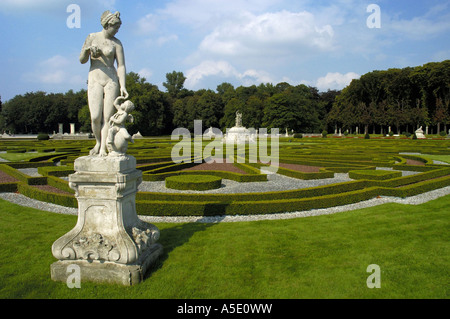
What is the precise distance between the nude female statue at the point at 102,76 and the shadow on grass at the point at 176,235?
2.17 m

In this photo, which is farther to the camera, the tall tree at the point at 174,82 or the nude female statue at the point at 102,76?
the tall tree at the point at 174,82

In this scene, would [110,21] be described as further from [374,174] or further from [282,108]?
[282,108]

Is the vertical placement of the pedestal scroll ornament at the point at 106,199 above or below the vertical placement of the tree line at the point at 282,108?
below

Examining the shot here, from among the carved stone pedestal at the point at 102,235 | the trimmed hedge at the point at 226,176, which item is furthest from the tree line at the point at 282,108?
the carved stone pedestal at the point at 102,235

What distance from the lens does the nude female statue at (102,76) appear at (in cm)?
532

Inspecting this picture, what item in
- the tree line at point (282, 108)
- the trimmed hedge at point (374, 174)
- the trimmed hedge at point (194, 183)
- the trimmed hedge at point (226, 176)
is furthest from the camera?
the tree line at point (282, 108)

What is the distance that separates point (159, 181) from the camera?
1390cm

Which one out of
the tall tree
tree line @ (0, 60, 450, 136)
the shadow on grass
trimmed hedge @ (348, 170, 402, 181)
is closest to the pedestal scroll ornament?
the shadow on grass

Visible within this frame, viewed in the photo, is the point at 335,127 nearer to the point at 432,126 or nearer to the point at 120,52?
the point at 432,126

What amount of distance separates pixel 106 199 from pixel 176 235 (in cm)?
248

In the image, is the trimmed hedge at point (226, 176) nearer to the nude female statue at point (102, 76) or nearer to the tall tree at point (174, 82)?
the nude female statue at point (102, 76)

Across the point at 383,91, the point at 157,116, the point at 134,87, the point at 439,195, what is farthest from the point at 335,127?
the point at 439,195

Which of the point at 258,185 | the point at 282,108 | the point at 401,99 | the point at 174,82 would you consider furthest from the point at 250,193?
the point at 174,82

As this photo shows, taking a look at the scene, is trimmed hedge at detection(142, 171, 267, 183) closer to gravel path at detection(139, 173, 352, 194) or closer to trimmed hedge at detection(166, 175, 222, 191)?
gravel path at detection(139, 173, 352, 194)
